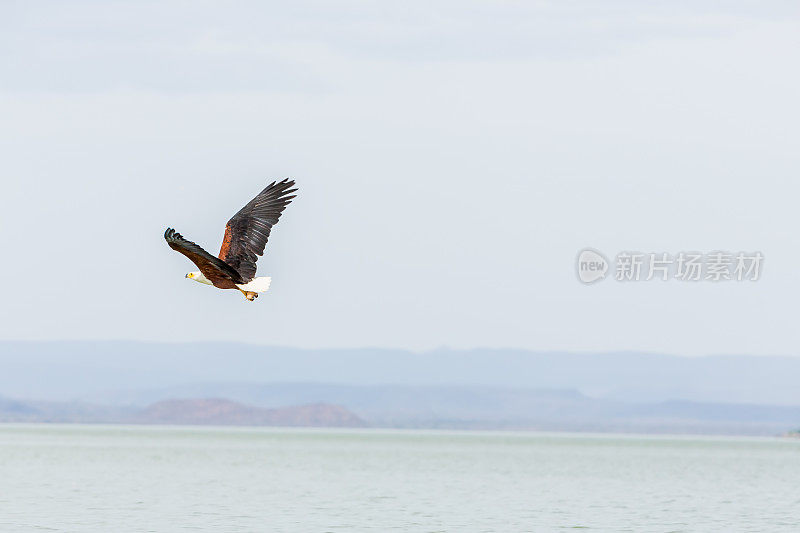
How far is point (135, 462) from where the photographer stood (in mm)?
108375

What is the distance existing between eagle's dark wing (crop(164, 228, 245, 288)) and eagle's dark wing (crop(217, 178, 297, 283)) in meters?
2.76

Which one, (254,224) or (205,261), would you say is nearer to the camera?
(205,261)

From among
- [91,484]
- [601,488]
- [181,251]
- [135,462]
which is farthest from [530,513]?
[135,462]

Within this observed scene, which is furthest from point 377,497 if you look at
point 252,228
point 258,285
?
point 258,285

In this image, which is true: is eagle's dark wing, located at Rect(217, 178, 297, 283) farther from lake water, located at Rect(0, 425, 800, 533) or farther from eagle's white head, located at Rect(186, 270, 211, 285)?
lake water, located at Rect(0, 425, 800, 533)

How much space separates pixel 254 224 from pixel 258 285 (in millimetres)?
3970

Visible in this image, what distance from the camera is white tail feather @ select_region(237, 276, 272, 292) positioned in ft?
85.8

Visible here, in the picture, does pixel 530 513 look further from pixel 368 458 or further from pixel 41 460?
pixel 368 458

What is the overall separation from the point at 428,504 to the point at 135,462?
5005cm

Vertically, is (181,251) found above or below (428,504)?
above

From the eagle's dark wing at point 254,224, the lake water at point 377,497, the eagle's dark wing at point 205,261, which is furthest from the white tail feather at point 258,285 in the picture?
the lake water at point 377,497

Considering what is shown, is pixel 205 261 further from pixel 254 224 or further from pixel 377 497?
pixel 377 497

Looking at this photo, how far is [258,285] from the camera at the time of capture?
2642cm

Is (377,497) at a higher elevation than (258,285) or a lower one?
lower
